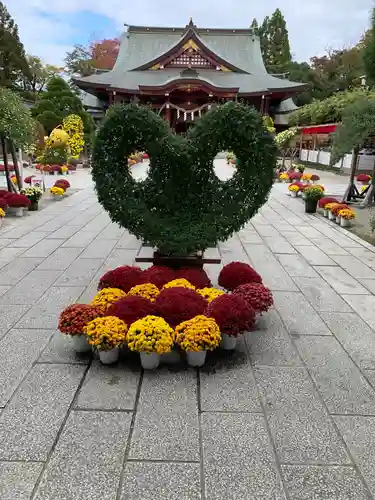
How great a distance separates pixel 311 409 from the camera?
3.21 m

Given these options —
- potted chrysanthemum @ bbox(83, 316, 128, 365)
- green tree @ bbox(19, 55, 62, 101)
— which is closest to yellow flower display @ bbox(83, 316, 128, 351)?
potted chrysanthemum @ bbox(83, 316, 128, 365)

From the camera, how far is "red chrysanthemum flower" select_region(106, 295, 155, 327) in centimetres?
398

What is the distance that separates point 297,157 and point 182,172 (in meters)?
31.0

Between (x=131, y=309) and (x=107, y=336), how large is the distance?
0.47 meters

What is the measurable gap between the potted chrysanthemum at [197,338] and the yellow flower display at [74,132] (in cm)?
2175

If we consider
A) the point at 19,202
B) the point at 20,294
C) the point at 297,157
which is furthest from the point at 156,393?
the point at 297,157

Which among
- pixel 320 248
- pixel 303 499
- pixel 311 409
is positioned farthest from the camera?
pixel 320 248

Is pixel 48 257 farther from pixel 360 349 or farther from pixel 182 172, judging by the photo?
pixel 360 349

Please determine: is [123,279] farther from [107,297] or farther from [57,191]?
[57,191]

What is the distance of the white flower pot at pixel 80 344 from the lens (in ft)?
12.8

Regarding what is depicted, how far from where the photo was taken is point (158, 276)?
16.8 ft

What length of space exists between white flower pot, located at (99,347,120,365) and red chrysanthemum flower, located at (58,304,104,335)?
31cm

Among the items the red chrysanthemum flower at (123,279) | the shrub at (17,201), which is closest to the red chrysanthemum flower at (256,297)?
the red chrysanthemum flower at (123,279)

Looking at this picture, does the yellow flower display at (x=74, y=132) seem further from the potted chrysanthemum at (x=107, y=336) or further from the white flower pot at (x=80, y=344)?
the potted chrysanthemum at (x=107, y=336)
